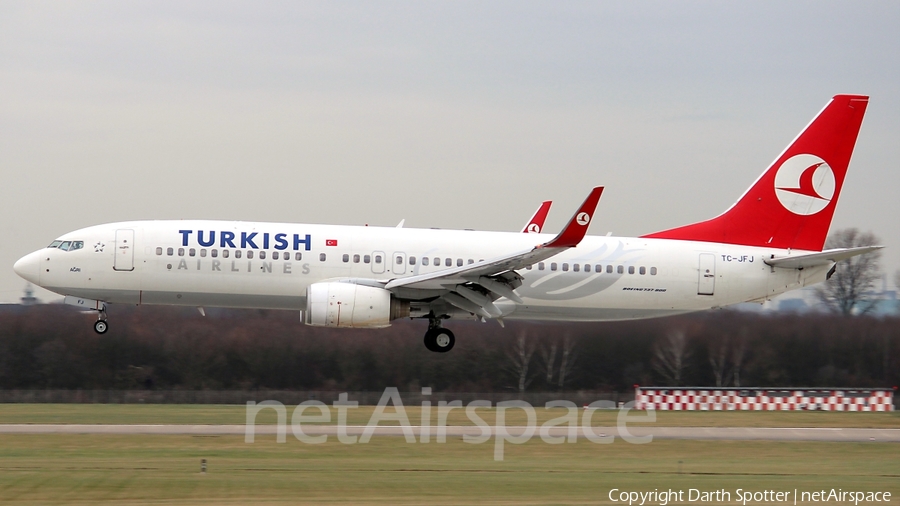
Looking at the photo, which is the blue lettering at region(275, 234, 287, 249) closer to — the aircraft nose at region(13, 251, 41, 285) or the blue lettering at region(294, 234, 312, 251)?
the blue lettering at region(294, 234, 312, 251)

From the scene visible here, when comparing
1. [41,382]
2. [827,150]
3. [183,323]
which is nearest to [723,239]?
[827,150]

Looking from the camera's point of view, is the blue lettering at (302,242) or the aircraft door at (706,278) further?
the aircraft door at (706,278)

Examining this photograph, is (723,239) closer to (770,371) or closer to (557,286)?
(557,286)

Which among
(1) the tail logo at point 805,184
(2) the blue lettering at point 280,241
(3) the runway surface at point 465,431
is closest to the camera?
(3) the runway surface at point 465,431

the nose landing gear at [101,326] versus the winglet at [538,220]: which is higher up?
the winglet at [538,220]

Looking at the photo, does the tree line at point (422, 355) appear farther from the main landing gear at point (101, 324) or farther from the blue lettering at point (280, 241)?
the main landing gear at point (101, 324)

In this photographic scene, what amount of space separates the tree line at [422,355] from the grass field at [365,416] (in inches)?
316

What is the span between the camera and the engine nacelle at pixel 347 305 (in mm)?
32062

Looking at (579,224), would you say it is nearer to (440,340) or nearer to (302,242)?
(440,340)

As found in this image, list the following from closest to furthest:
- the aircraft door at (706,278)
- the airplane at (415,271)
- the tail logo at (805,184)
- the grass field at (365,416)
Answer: the airplane at (415,271)
the grass field at (365,416)
the aircraft door at (706,278)
the tail logo at (805,184)

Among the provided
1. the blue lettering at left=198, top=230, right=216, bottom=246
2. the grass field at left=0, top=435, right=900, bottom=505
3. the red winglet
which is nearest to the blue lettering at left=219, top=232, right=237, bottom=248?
the blue lettering at left=198, top=230, right=216, bottom=246

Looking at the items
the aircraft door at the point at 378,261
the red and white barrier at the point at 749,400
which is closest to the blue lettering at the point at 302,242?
the aircraft door at the point at 378,261

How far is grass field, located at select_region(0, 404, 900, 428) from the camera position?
35188 mm

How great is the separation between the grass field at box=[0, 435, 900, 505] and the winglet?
8.75 m
